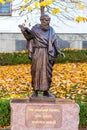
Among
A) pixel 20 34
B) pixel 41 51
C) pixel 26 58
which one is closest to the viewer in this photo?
pixel 41 51

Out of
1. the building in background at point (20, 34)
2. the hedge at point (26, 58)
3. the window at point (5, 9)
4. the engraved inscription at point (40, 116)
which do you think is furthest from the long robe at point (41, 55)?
the window at point (5, 9)

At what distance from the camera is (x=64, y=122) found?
8344 millimetres

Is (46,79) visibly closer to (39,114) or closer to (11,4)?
(39,114)

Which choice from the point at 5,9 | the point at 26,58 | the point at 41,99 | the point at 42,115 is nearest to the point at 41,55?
the point at 41,99

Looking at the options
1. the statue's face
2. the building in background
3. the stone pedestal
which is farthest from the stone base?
the building in background

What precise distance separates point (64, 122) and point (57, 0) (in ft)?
44.5

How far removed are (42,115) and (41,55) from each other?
1130mm

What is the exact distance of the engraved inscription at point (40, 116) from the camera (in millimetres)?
8297

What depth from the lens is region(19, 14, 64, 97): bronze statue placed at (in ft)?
27.7

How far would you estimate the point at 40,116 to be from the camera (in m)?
8.30

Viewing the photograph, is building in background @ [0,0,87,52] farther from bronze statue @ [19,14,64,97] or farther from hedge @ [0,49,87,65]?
bronze statue @ [19,14,64,97]

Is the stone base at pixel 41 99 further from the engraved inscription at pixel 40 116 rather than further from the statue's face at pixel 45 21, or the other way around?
the statue's face at pixel 45 21

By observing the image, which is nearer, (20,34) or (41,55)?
(41,55)

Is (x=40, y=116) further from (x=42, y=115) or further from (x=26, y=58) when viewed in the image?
(x=26, y=58)
